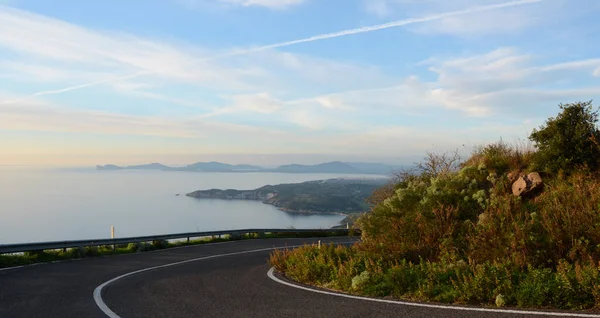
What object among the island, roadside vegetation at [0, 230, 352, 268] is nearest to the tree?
roadside vegetation at [0, 230, 352, 268]

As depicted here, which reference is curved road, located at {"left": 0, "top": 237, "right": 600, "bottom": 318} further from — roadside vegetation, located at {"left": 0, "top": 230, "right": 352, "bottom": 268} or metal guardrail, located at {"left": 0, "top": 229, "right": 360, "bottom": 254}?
metal guardrail, located at {"left": 0, "top": 229, "right": 360, "bottom": 254}

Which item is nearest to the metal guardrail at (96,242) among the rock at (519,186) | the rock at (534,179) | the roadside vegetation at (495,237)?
the roadside vegetation at (495,237)

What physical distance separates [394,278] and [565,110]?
9611 millimetres

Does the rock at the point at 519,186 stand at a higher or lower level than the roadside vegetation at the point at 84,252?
higher

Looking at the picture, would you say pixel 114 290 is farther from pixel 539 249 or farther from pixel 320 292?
pixel 539 249

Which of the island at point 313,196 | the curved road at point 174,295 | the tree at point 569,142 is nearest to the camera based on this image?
the curved road at point 174,295

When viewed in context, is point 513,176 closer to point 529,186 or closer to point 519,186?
point 519,186

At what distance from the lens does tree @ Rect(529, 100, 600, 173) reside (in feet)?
45.3

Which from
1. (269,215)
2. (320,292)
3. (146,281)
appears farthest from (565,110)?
(269,215)

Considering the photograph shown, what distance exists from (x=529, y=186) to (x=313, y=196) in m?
116

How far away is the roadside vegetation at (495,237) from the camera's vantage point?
309 inches

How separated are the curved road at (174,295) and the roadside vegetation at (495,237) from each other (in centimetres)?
85

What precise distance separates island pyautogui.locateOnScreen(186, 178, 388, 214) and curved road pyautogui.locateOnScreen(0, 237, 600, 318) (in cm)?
8658

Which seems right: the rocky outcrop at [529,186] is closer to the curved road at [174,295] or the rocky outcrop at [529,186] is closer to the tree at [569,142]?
the tree at [569,142]
